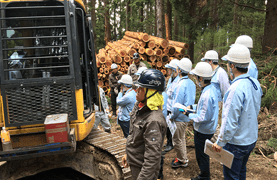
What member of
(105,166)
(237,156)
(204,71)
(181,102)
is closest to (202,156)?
(237,156)

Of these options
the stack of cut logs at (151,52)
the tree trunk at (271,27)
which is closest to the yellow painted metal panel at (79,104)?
the stack of cut logs at (151,52)

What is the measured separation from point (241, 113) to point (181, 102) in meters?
1.72

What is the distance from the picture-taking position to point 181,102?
4.25m

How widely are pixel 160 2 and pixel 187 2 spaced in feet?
5.30

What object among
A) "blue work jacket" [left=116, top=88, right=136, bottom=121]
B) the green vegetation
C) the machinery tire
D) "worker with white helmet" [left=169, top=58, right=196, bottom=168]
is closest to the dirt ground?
the green vegetation

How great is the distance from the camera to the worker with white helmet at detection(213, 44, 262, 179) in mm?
2529

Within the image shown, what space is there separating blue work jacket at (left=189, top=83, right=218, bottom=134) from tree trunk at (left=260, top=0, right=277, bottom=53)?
5408 mm

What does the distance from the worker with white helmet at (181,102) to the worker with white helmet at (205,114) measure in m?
0.63

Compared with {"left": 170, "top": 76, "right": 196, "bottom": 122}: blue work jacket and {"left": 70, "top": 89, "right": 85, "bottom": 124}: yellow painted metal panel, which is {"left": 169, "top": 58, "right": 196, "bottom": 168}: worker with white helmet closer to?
{"left": 170, "top": 76, "right": 196, "bottom": 122}: blue work jacket

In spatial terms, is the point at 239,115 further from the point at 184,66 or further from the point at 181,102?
the point at 184,66

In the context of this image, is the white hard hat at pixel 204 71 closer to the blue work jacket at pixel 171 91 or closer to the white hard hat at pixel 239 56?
the white hard hat at pixel 239 56

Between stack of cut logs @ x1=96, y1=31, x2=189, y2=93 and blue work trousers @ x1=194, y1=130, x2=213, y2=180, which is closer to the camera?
blue work trousers @ x1=194, y1=130, x2=213, y2=180

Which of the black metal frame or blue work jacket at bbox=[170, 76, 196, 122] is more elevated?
the black metal frame

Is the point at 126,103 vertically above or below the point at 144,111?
below
